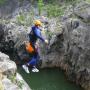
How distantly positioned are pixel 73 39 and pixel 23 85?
28.0 feet

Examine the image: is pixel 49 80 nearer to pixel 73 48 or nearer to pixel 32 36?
pixel 73 48

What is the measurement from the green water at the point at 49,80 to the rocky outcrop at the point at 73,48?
1.56 feet

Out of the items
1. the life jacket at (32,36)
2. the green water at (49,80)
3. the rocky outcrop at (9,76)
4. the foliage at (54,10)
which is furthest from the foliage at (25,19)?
the rocky outcrop at (9,76)

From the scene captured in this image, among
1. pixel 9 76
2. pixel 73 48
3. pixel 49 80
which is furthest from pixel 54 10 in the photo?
pixel 9 76

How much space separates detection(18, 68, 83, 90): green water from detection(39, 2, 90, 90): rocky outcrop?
1.56ft

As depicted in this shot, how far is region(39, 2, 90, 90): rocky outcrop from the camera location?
21.8m

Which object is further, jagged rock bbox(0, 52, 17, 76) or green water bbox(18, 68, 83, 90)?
green water bbox(18, 68, 83, 90)

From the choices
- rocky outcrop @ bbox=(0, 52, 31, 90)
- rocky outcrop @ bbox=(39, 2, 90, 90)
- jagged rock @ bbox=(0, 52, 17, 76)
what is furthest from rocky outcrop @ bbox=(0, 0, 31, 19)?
rocky outcrop @ bbox=(0, 52, 31, 90)

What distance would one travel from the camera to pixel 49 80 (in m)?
23.9

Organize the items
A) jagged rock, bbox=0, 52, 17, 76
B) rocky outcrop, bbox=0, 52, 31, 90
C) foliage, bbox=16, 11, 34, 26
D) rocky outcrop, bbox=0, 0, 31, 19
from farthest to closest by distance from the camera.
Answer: rocky outcrop, bbox=0, 0, 31, 19 < foliage, bbox=16, 11, 34, 26 < jagged rock, bbox=0, 52, 17, 76 < rocky outcrop, bbox=0, 52, 31, 90

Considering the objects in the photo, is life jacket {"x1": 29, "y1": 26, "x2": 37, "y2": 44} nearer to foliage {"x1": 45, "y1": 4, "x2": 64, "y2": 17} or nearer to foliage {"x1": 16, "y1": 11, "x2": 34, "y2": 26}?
foliage {"x1": 16, "y1": 11, "x2": 34, "y2": 26}

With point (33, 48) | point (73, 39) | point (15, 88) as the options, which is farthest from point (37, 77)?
point (15, 88)

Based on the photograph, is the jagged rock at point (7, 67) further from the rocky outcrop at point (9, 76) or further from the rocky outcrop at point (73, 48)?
the rocky outcrop at point (73, 48)

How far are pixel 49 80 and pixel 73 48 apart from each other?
9.82 feet
